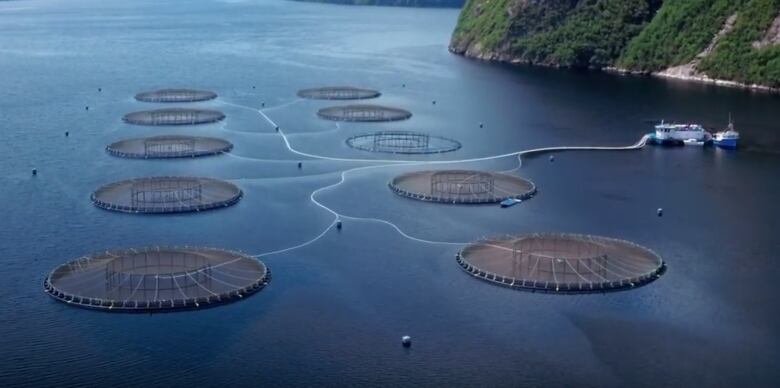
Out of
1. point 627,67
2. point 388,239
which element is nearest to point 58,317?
point 388,239

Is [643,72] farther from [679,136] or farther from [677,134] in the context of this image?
[677,134]

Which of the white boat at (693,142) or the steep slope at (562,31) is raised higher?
the steep slope at (562,31)

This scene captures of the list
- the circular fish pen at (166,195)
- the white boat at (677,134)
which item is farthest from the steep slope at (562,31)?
A: the circular fish pen at (166,195)

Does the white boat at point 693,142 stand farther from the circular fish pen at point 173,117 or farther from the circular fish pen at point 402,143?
the circular fish pen at point 173,117

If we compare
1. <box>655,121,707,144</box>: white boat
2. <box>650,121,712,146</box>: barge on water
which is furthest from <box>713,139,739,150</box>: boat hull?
<box>655,121,707,144</box>: white boat

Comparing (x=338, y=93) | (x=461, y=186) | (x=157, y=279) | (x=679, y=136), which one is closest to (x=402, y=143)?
(x=461, y=186)

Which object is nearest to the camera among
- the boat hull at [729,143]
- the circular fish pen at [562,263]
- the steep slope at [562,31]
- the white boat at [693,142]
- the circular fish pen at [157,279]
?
the circular fish pen at [157,279]

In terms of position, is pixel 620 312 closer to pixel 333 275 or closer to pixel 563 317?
pixel 563 317
